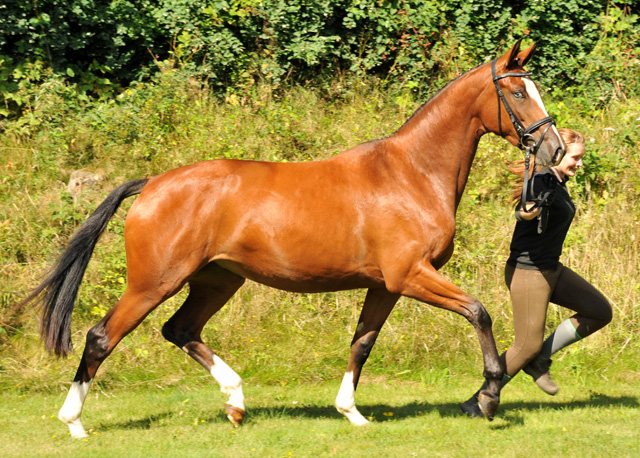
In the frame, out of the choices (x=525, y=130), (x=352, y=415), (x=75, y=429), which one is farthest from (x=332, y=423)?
(x=525, y=130)

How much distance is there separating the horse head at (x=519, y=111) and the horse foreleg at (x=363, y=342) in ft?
4.82

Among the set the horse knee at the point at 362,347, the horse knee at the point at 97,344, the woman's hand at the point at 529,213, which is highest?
the woman's hand at the point at 529,213

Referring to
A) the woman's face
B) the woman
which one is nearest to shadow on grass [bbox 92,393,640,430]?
the woman

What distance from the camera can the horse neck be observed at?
507cm

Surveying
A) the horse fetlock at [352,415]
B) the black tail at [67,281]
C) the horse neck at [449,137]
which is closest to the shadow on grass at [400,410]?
the horse fetlock at [352,415]

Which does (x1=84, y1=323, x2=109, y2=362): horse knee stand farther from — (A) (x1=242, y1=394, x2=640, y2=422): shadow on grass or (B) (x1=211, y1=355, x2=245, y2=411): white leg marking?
(A) (x1=242, y1=394, x2=640, y2=422): shadow on grass

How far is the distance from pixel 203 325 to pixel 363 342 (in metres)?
1.25

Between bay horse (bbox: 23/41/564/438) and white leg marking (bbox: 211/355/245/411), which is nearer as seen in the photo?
bay horse (bbox: 23/41/564/438)

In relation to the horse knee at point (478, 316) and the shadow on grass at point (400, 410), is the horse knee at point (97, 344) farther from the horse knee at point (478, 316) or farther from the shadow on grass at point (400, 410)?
the horse knee at point (478, 316)

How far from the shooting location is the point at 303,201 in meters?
5.02

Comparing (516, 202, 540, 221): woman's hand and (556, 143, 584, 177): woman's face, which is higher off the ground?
(556, 143, 584, 177): woman's face

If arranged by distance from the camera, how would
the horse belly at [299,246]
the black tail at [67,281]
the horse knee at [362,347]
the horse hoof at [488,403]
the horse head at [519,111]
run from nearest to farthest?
the horse head at [519,111] < the horse hoof at [488,403] < the horse belly at [299,246] < the black tail at [67,281] < the horse knee at [362,347]

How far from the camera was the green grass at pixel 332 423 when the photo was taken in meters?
4.80

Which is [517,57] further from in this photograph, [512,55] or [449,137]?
[449,137]
